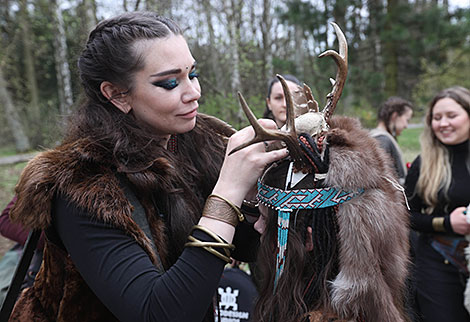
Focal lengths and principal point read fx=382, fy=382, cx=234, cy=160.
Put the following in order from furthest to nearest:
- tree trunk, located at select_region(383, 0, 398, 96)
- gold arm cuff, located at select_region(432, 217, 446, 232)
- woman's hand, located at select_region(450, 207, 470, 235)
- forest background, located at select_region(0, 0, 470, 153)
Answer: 1. tree trunk, located at select_region(383, 0, 398, 96)
2. forest background, located at select_region(0, 0, 470, 153)
3. gold arm cuff, located at select_region(432, 217, 446, 232)
4. woman's hand, located at select_region(450, 207, 470, 235)

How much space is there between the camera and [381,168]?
1366 millimetres

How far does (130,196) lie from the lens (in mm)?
1369

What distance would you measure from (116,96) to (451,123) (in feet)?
8.60

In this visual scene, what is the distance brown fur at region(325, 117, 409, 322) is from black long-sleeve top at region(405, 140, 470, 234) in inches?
67.4

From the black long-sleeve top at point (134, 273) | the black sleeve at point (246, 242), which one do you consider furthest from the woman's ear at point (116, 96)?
the black sleeve at point (246, 242)

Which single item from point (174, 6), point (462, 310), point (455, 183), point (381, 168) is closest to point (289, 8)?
point (174, 6)

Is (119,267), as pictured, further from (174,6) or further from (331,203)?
(174,6)

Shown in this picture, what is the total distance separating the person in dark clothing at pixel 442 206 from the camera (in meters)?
2.69

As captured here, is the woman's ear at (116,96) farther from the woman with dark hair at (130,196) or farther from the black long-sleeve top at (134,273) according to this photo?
the black long-sleeve top at (134,273)

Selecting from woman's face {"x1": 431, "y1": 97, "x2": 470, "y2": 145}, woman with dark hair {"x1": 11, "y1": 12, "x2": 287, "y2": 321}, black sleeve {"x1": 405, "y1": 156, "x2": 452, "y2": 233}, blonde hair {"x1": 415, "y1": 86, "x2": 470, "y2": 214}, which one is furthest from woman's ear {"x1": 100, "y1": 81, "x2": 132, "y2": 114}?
woman's face {"x1": 431, "y1": 97, "x2": 470, "y2": 145}

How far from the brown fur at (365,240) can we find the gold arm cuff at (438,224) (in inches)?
65.9

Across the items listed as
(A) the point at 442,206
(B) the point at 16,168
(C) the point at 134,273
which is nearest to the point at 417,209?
(A) the point at 442,206

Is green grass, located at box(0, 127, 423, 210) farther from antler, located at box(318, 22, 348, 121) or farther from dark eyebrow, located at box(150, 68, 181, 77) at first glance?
antler, located at box(318, 22, 348, 121)

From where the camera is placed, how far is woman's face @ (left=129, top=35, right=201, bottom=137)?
4.58ft
